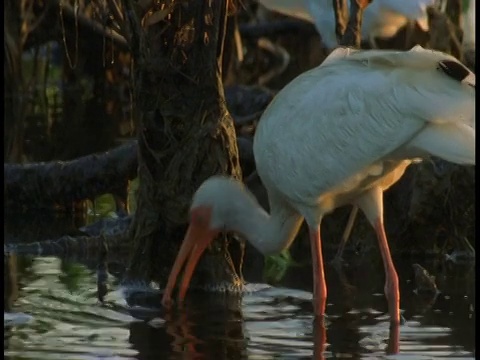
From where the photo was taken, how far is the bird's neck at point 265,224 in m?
10.5

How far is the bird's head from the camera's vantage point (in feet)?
34.2

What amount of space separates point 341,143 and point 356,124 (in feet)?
0.55

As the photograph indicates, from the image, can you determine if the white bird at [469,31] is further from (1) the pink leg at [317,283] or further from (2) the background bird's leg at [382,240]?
(1) the pink leg at [317,283]

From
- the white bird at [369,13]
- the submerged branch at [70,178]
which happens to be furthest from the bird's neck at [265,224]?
the white bird at [369,13]

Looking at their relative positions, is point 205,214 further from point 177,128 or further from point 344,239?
point 344,239

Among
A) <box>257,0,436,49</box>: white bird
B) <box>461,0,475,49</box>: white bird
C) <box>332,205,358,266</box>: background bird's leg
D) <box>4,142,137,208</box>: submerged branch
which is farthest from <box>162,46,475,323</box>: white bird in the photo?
<box>257,0,436,49</box>: white bird

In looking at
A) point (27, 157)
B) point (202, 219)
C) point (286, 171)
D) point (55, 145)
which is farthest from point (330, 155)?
point (55, 145)

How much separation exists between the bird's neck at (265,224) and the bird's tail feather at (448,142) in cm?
138

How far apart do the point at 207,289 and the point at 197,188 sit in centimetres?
68

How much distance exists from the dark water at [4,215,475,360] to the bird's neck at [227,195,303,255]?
36 cm

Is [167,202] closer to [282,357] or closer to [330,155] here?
[330,155]

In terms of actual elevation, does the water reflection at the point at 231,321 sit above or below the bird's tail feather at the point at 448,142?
below

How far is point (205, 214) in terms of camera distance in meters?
10.5

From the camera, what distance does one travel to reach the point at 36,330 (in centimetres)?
923
